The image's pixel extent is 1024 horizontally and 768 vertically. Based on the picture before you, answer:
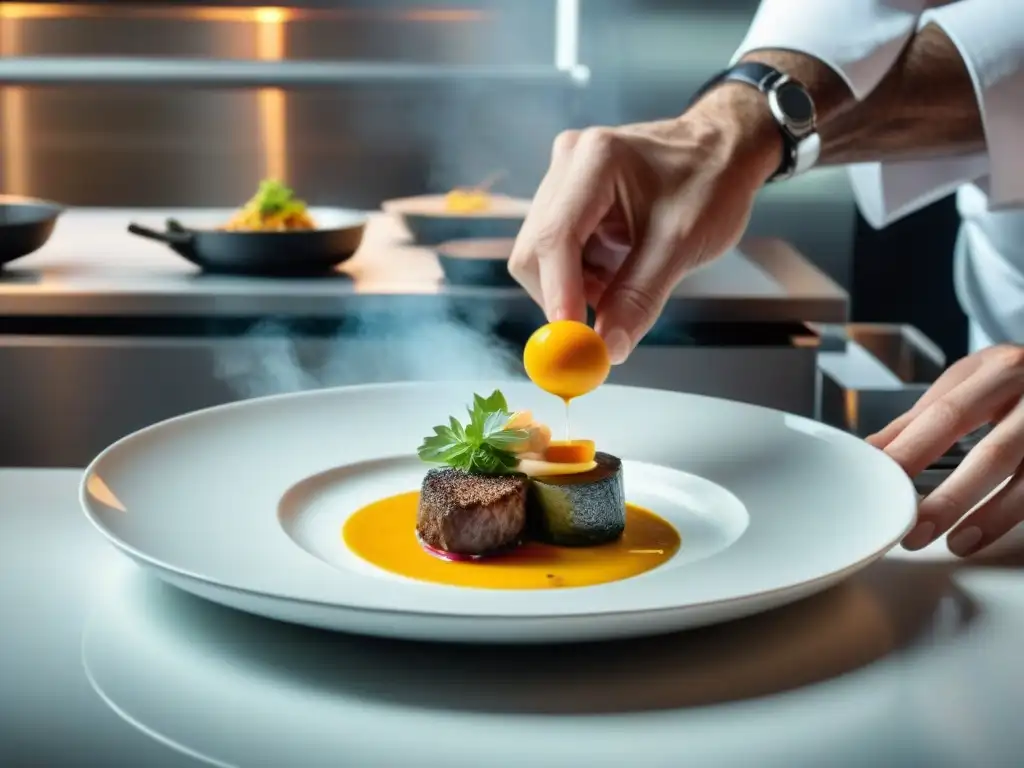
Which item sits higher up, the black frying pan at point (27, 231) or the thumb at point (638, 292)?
the thumb at point (638, 292)

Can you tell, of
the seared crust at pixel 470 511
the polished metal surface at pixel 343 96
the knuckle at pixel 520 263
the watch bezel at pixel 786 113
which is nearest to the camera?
the seared crust at pixel 470 511

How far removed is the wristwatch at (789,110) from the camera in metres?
1.48

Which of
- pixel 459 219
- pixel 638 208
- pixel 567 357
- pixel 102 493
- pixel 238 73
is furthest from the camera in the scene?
pixel 238 73

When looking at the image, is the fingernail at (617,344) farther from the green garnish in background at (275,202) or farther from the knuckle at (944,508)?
the green garnish in background at (275,202)

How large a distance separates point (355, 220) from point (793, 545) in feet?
5.68

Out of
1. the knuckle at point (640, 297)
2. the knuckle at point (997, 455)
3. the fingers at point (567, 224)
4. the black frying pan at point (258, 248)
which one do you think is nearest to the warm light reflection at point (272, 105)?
the black frying pan at point (258, 248)

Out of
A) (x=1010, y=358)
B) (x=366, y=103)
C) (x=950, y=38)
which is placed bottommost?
(x=366, y=103)

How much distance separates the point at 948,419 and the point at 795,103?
519 millimetres

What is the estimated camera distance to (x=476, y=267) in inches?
87.3

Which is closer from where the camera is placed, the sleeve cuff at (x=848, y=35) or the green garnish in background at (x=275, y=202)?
the sleeve cuff at (x=848, y=35)

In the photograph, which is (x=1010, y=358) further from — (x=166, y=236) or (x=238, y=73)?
(x=238, y=73)

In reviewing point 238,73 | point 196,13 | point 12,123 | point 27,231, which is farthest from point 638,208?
point 12,123

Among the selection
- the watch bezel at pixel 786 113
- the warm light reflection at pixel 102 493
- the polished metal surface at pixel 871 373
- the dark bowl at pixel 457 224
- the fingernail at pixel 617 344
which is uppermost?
the watch bezel at pixel 786 113

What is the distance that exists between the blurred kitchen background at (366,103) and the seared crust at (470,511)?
2.70m
